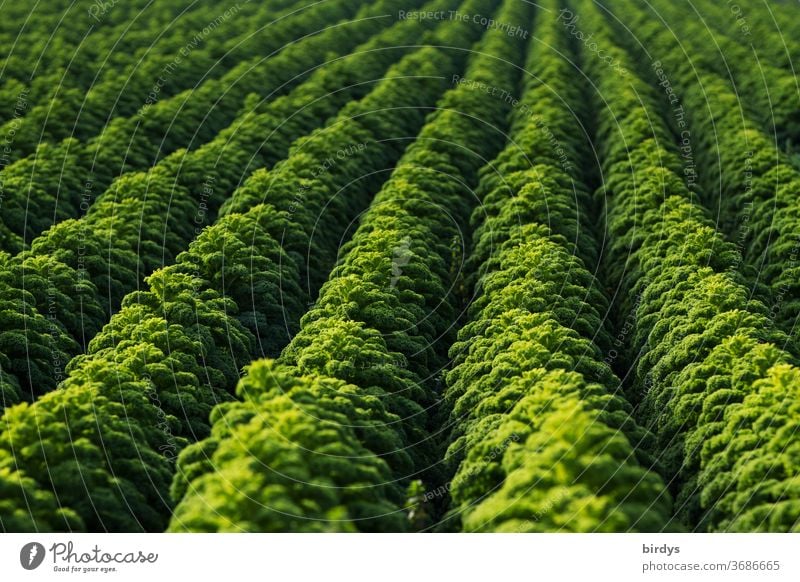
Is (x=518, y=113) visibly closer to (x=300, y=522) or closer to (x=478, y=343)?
(x=478, y=343)

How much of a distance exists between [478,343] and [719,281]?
9.40 m

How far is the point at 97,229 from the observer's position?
45531 mm
